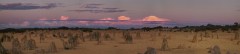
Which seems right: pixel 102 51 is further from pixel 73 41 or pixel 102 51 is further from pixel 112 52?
pixel 73 41

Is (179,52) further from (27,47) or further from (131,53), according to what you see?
(27,47)

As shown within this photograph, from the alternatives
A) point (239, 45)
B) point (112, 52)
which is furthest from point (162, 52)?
point (239, 45)

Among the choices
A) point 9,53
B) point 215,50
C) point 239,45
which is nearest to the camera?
point 215,50

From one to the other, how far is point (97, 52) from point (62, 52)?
106 cm

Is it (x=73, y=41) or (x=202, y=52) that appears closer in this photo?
(x=202, y=52)

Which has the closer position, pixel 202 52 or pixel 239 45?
pixel 202 52

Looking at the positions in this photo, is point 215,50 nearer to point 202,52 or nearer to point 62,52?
point 202,52

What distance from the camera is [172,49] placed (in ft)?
54.6

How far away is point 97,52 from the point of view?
52.1 feet

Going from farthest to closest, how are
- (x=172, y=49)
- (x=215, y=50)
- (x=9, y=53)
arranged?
(x=172, y=49) < (x=9, y=53) < (x=215, y=50)

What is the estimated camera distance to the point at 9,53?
1289 cm

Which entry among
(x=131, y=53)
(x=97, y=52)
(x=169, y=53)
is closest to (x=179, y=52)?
(x=169, y=53)

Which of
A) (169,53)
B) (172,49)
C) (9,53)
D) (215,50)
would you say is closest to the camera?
(215,50)

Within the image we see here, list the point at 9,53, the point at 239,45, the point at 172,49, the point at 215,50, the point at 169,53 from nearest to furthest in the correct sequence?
1. the point at 215,50
2. the point at 9,53
3. the point at 169,53
4. the point at 172,49
5. the point at 239,45
